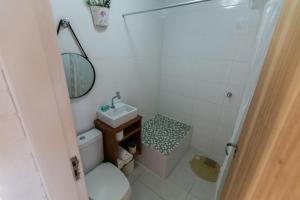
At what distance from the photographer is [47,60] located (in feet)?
1.34

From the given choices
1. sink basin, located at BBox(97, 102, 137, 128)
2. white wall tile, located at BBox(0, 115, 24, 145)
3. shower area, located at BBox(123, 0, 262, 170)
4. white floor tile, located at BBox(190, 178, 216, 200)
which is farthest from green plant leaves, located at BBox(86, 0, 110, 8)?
white floor tile, located at BBox(190, 178, 216, 200)

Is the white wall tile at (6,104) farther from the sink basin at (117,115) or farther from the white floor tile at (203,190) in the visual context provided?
the white floor tile at (203,190)

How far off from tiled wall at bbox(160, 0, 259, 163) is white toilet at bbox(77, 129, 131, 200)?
1.32m

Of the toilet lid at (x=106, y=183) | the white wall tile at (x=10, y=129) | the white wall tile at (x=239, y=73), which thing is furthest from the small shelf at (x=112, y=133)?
the white wall tile at (x=239, y=73)

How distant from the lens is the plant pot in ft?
4.21

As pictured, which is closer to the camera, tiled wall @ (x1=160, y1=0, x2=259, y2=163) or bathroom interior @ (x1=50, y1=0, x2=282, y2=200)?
bathroom interior @ (x1=50, y1=0, x2=282, y2=200)

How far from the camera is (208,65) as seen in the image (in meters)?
1.93

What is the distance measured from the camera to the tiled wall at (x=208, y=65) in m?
1.63

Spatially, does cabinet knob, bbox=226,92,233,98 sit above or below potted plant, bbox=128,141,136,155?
above

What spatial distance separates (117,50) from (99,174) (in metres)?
1.29

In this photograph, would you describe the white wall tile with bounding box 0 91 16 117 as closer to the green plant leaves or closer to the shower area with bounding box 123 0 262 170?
the green plant leaves

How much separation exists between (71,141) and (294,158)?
0.63 m

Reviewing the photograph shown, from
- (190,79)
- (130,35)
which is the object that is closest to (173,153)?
(190,79)

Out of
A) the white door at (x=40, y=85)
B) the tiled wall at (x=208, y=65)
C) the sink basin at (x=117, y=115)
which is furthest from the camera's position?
the tiled wall at (x=208, y=65)
